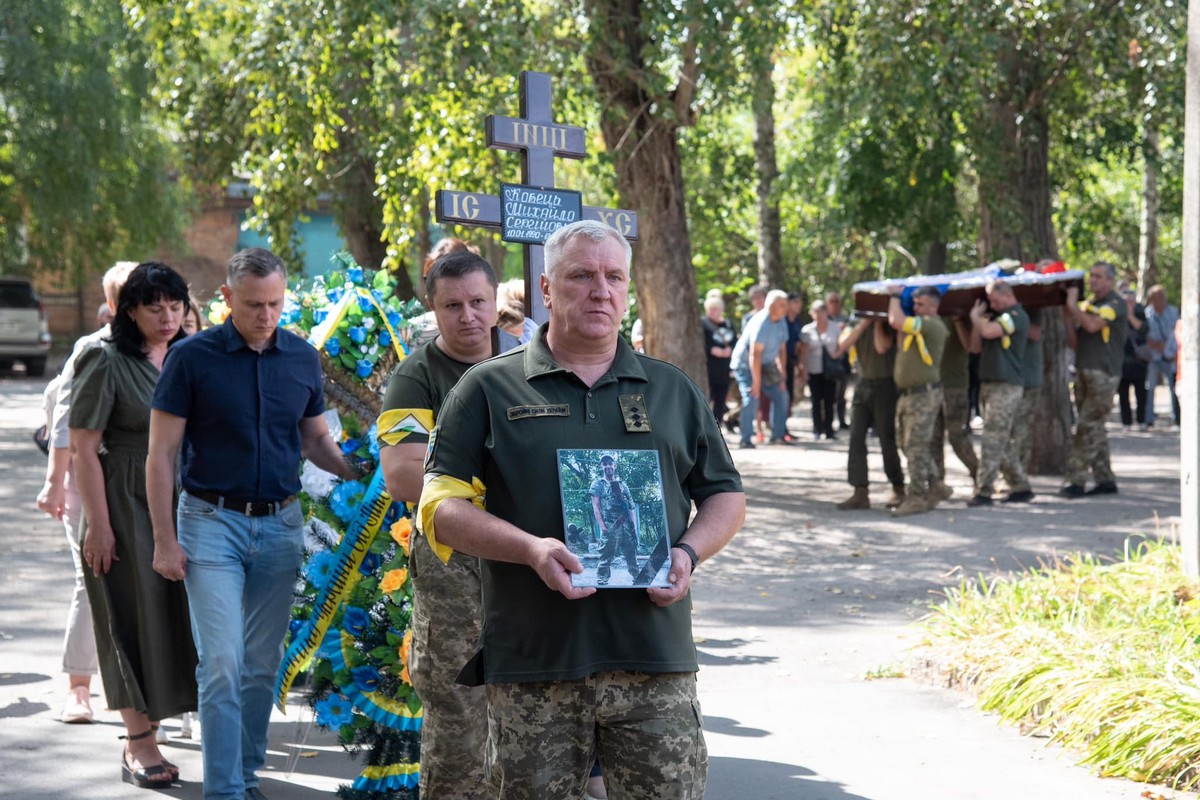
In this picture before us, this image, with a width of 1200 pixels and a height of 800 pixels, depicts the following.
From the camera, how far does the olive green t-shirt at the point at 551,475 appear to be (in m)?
3.22

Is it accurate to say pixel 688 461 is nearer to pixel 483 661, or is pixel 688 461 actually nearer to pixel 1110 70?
pixel 483 661

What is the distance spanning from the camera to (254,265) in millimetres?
5180

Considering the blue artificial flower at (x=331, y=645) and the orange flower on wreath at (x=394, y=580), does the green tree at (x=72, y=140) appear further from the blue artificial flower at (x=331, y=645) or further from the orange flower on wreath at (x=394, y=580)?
the orange flower on wreath at (x=394, y=580)

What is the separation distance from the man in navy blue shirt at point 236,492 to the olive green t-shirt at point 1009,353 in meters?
8.67

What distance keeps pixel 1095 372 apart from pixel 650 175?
14.5 ft

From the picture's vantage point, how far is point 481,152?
12.0 meters

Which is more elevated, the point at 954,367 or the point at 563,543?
the point at 954,367

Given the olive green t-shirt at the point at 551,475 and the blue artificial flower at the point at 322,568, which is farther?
the blue artificial flower at the point at 322,568

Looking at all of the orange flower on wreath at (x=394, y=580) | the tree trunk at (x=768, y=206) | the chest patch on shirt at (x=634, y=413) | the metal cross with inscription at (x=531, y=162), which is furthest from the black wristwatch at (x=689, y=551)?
the tree trunk at (x=768, y=206)

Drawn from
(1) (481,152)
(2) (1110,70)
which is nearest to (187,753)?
(1) (481,152)

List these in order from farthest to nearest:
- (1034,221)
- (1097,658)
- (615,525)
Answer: (1034,221) < (1097,658) < (615,525)

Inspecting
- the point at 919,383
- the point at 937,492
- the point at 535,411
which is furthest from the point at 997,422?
the point at 535,411

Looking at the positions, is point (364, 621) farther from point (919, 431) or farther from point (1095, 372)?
point (1095, 372)

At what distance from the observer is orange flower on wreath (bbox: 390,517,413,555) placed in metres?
5.12
